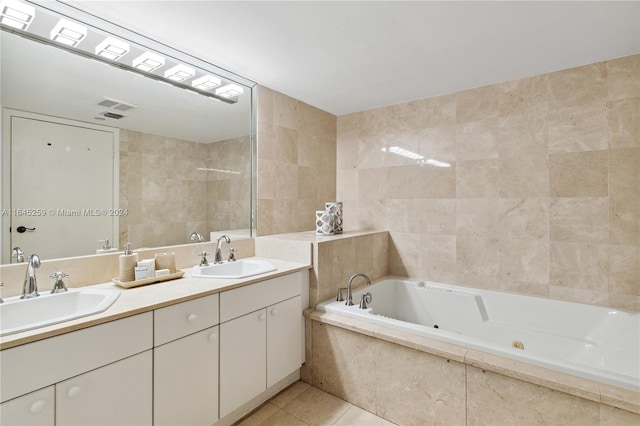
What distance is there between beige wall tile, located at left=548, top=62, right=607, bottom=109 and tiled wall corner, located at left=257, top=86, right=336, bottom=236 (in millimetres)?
2004

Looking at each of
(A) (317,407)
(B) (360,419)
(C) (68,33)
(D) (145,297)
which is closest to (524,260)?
(B) (360,419)

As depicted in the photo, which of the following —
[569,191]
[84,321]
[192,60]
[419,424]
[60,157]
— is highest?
[192,60]

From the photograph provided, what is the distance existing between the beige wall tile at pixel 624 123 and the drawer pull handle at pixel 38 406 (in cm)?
342

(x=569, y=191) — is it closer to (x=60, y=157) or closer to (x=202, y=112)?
(x=202, y=112)

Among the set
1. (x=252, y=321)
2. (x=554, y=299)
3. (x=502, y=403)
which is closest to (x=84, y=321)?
(x=252, y=321)

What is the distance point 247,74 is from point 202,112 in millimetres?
477

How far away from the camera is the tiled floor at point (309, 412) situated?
6.11ft

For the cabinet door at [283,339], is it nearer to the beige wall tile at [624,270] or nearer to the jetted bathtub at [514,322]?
the jetted bathtub at [514,322]

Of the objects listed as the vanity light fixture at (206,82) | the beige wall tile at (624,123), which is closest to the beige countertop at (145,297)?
the vanity light fixture at (206,82)

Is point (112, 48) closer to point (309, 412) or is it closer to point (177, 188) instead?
point (177, 188)

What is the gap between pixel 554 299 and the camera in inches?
91.7

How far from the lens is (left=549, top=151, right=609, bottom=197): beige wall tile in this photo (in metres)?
2.17

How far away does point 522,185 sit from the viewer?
2.44 m

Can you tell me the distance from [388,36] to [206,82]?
137 cm
